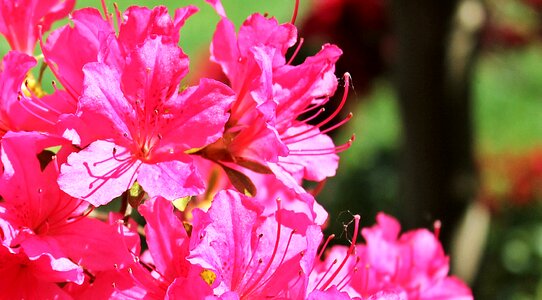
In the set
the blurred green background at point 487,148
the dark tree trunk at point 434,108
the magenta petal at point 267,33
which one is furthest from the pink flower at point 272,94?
the blurred green background at point 487,148

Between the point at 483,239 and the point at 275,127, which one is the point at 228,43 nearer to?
the point at 275,127

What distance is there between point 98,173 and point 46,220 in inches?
3.4

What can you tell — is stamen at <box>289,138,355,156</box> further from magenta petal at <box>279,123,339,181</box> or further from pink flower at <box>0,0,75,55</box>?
pink flower at <box>0,0,75,55</box>

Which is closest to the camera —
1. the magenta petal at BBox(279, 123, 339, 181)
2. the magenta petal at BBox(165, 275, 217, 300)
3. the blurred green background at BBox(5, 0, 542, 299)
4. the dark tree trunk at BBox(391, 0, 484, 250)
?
the magenta petal at BBox(165, 275, 217, 300)

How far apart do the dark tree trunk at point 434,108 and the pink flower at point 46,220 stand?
1.27 m

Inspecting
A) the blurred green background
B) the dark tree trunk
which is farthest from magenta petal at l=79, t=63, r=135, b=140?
the blurred green background

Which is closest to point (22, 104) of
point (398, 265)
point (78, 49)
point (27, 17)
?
point (78, 49)

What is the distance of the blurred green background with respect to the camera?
115 inches

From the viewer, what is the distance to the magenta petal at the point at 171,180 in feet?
3.02

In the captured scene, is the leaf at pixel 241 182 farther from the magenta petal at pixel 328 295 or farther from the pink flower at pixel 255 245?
the magenta petal at pixel 328 295

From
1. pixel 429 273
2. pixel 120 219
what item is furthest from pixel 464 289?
pixel 120 219

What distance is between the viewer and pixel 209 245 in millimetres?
904

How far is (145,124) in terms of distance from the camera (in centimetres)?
100

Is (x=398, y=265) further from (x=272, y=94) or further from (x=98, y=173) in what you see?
(x=98, y=173)
